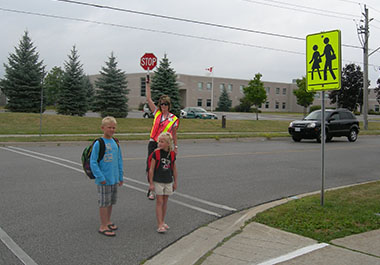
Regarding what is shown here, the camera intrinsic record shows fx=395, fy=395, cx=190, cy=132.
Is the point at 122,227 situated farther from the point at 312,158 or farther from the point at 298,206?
the point at 312,158

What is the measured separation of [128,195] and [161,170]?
2.36 meters

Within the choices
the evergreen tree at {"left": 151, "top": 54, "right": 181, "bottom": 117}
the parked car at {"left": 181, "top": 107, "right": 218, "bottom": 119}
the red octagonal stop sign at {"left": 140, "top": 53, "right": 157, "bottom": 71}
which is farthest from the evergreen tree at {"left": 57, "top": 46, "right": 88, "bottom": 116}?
the red octagonal stop sign at {"left": 140, "top": 53, "right": 157, "bottom": 71}

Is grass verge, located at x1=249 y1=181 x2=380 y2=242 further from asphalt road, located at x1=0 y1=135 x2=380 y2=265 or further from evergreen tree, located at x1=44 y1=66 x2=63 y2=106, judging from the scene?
evergreen tree, located at x1=44 y1=66 x2=63 y2=106

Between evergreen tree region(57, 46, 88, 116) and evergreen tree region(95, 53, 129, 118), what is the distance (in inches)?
88.5

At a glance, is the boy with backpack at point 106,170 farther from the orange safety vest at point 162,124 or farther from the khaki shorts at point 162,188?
the orange safety vest at point 162,124

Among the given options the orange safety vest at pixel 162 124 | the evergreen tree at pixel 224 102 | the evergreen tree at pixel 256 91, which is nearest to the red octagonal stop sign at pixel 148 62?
the orange safety vest at pixel 162 124

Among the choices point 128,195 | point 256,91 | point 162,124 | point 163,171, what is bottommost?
point 128,195

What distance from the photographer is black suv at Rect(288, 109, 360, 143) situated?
67.7 ft

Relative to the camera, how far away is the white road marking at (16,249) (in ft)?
13.8

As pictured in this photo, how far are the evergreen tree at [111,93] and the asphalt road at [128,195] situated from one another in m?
20.4

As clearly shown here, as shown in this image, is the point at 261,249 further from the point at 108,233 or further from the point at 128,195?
the point at 128,195

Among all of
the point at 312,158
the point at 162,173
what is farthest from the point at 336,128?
the point at 162,173

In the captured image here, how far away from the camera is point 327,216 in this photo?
5.82 m

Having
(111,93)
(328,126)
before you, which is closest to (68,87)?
(111,93)
